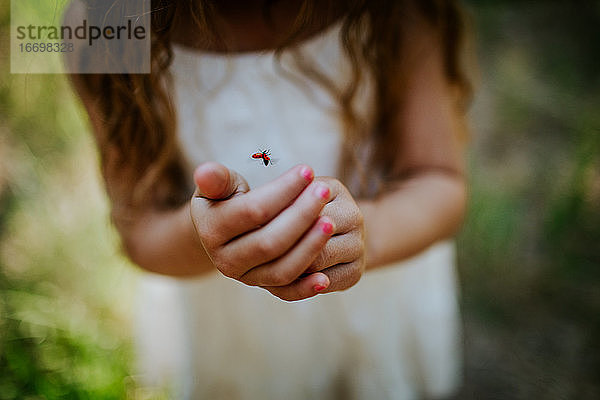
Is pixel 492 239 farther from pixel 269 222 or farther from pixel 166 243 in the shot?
pixel 269 222

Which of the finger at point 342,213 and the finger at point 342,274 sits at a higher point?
the finger at point 342,213

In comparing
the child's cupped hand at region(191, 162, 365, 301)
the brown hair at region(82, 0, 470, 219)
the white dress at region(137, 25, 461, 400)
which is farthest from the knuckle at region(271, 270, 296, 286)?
the white dress at region(137, 25, 461, 400)

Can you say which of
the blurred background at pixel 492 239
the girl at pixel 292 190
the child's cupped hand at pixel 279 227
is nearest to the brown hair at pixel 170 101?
the girl at pixel 292 190

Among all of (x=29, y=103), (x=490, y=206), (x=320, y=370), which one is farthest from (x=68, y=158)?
(x=490, y=206)

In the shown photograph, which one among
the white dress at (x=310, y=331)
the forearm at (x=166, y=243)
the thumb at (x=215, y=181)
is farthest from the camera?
the white dress at (x=310, y=331)

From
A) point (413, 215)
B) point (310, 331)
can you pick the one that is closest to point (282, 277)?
point (413, 215)

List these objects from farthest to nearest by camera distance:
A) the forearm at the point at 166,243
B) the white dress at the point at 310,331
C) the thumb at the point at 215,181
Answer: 1. the white dress at the point at 310,331
2. the forearm at the point at 166,243
3. the thumb at the point at 215,181

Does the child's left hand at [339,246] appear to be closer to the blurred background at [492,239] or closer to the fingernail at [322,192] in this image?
the fingernail at [322,192]
